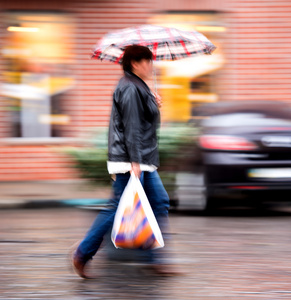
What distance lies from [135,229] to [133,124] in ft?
Answer: 2.30

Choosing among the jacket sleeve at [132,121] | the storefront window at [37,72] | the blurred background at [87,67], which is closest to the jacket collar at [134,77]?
the jacket sleeve at [132,121]

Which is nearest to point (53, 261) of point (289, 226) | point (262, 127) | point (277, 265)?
point (277, 265)

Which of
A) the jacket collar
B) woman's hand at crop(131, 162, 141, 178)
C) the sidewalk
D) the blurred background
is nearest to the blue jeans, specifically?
woman's hand at crop(131, 162, 141, 178)

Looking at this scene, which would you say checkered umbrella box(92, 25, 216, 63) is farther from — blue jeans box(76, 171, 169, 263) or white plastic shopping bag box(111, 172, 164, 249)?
white plastic shopping bag box(111, 172, 164, 249)

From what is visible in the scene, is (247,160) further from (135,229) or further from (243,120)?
(135,229)

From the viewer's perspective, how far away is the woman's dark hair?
5.22 meters

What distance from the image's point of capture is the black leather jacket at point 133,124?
4977 mm

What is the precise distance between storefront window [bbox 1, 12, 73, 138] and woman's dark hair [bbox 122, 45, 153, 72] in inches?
323

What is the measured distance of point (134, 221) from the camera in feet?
16.4

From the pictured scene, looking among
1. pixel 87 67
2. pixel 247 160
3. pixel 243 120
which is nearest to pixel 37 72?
pixel 87 67

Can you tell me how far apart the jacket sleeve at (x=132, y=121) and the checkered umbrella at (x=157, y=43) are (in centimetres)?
69

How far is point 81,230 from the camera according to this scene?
303 inches

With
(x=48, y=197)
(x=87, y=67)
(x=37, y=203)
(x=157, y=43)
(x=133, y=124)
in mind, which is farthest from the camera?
(x=87, y=67)

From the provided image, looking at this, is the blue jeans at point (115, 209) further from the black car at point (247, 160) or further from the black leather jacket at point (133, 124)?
the black car at point (247, 160)
